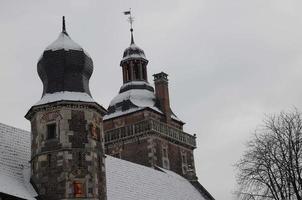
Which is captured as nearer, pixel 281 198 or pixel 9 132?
pixel 281 198

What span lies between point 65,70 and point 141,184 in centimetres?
1067

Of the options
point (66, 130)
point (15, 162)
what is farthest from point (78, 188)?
point (15, 162)

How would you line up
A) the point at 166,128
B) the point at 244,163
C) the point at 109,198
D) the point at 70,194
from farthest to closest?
1. the point at 166,128
2. the point at 109,198
3. the point at 244,163
4. the point at 70,194

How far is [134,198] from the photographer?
113ft

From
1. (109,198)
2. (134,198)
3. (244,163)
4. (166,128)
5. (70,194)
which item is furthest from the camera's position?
(166,128)

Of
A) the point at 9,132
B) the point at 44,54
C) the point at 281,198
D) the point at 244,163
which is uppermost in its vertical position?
the point at 44,54

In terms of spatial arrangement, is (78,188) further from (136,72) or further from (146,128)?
(136,72)

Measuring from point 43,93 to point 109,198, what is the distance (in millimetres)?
6567

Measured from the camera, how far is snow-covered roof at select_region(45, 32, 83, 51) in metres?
29.6

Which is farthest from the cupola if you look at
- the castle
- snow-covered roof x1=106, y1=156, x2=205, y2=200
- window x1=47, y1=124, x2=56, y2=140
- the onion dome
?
window x1=47, y1=124, x2=56, y2=140

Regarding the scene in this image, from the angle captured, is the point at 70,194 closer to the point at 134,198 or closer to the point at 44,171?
the point at 44,171

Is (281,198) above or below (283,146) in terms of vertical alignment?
below

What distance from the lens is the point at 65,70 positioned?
96.3 ft

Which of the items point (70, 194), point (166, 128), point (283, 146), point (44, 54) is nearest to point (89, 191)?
point (70, 194)
